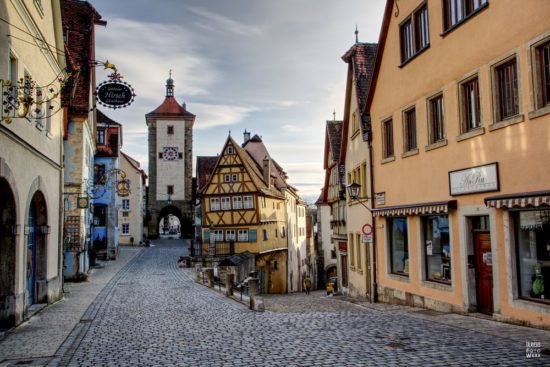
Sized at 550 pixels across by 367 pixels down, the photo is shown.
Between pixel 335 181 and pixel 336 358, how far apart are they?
22128 millimetres

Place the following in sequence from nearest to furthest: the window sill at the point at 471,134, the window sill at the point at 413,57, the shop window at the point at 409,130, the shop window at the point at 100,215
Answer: the window sill at the point at 471,134 < the window sill at the point at 413,57 < the shop window at the point at 409,130 < the shop window at the point at 100,215

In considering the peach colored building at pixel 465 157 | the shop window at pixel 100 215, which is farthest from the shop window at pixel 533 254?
the shop window at pixel 100 215

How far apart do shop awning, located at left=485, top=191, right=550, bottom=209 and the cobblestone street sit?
2345mm

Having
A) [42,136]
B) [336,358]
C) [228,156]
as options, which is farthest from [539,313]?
[228,156]

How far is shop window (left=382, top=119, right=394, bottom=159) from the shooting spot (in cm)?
1873

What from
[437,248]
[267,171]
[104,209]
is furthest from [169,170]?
[437,248]

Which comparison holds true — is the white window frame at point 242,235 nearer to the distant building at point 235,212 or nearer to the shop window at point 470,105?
the distant building at point 235,212

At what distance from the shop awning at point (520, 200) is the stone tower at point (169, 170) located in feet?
206

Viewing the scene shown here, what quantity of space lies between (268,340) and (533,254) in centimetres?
552

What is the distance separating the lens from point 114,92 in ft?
57.0

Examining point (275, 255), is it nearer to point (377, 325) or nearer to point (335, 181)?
point (335, 181)

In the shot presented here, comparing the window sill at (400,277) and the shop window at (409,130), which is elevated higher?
the shop window at (409,130)

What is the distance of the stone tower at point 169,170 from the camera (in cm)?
7225

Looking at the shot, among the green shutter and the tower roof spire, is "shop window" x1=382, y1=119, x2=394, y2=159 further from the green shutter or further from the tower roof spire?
the tower roof spire
